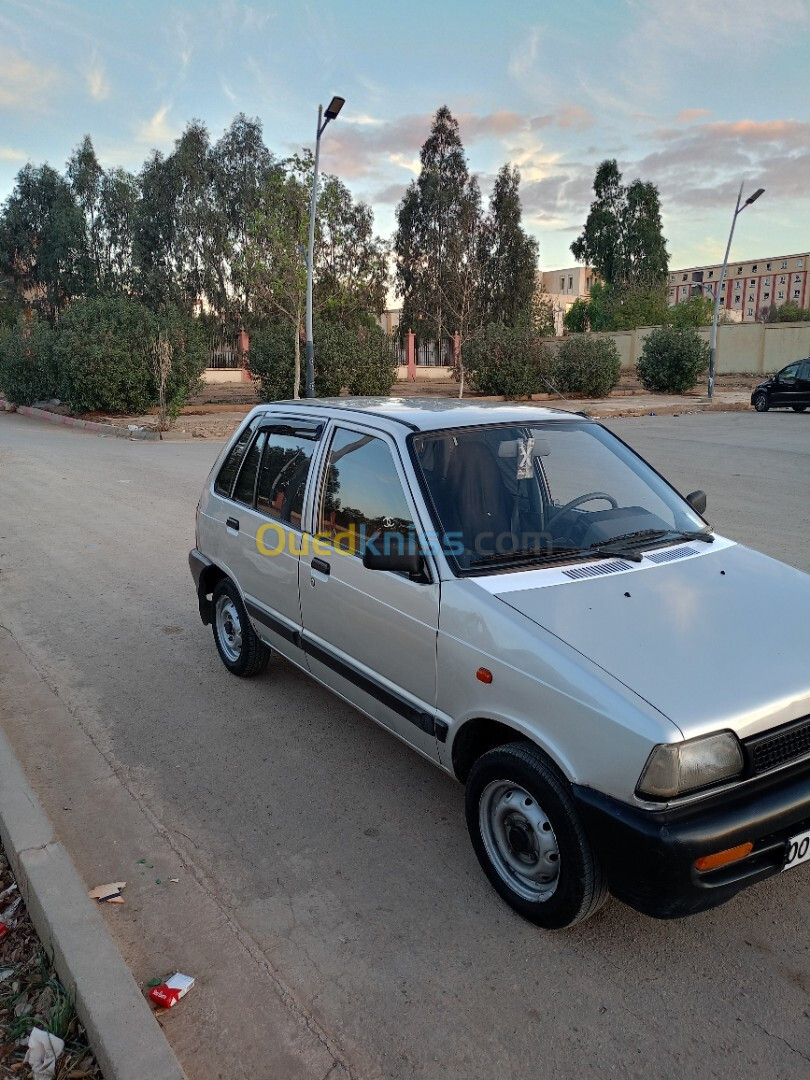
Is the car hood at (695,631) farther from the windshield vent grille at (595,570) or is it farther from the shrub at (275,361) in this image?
the shrub at (275,361)

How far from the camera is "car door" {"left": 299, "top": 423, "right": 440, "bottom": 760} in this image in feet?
Answer: 10.3

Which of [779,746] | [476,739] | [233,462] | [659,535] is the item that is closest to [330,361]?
[233,462]

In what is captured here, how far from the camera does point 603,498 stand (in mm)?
3736

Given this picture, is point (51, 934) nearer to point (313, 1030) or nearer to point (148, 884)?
point (148, 884)

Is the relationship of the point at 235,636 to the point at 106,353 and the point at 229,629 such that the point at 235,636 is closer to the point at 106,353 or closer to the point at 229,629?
the point at 229,629

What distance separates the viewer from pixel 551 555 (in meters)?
3.22

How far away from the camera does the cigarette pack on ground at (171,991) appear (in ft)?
8.05

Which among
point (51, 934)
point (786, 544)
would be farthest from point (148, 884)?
point (786, 544)

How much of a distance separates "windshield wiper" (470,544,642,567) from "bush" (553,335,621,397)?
29.4 m

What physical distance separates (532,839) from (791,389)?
1057 inches

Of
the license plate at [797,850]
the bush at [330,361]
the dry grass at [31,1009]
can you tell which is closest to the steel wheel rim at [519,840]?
the license plate at [797,850]

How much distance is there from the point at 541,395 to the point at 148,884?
3049cm

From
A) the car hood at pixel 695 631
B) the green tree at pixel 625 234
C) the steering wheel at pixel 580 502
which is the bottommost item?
the car hood at pixel 695 631

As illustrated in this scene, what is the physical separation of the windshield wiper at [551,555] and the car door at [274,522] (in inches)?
47.2
